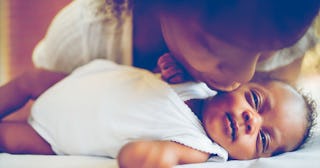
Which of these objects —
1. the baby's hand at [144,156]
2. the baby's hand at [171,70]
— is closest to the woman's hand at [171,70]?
the baby's hand at [171,70]

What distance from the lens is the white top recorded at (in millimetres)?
575

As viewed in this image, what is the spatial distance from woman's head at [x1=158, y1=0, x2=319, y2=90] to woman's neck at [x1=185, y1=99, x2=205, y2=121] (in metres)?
0.12

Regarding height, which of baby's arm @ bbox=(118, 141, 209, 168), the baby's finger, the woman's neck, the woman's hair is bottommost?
baby's arm @ bbox=(118, 141, 209, 168)

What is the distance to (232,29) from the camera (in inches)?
13.4

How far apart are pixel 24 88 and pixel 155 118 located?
18 cm

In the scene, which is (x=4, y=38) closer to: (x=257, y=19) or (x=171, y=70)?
(x=171, y=70)

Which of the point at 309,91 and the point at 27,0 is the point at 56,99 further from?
the point at 309,91

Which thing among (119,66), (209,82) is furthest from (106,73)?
(209,82)

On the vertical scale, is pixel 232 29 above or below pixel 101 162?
above

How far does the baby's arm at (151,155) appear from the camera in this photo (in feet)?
1.35

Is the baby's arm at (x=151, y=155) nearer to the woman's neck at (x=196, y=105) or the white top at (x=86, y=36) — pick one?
the woman's neck at (x=196, y=105)

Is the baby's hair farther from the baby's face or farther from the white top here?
the white top

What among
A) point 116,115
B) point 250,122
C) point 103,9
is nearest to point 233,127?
point 250,122

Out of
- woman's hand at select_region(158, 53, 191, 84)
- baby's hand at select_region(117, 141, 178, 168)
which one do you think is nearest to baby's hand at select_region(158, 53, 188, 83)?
woman's hand at select_region(158, 53, 191, 84)
